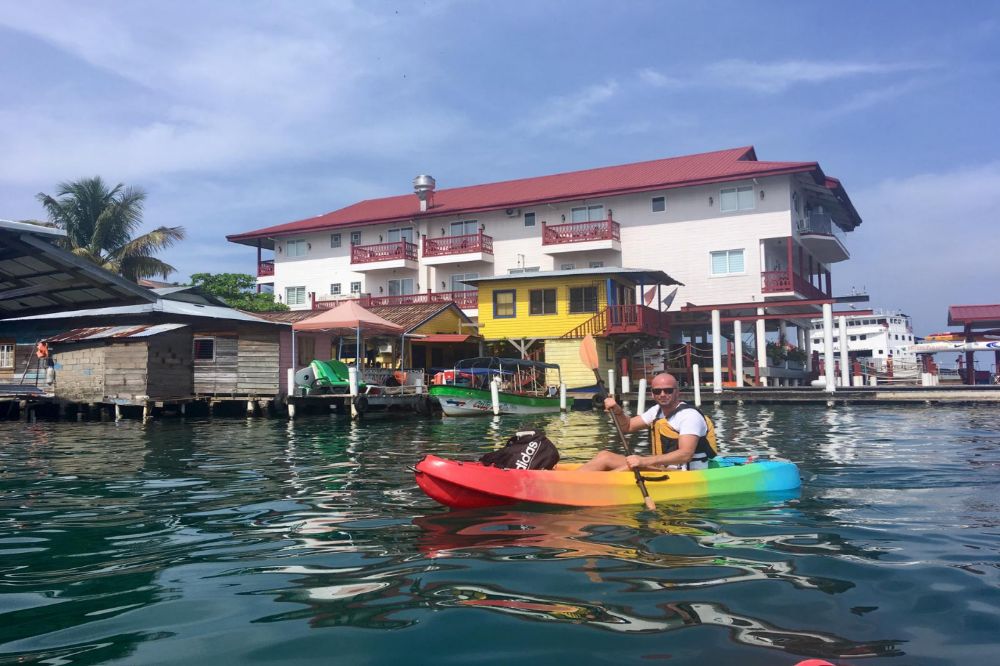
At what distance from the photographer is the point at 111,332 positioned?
1028 inches

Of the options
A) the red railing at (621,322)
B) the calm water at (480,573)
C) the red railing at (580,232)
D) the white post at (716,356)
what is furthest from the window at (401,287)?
the calm water at (480,573)

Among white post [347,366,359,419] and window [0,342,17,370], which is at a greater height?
window [0,342,17,370]

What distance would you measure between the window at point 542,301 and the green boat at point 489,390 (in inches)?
152

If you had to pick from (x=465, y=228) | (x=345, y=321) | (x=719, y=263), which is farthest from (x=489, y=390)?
(x=465, y=228)

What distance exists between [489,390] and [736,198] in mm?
17581

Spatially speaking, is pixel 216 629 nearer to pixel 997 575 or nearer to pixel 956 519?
pixel 997 575

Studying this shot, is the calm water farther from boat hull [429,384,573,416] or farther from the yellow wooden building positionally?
the yellow wooden building

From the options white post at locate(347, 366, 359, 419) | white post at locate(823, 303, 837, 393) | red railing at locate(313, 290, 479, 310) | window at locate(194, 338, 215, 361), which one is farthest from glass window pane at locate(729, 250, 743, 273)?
window at locate(194, 338, 215, 361)

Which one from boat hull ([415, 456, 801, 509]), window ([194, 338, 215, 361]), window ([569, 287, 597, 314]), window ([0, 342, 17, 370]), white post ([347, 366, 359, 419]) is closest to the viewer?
boat hull ([415, 456, 801, 509])

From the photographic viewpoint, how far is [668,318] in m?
35.6

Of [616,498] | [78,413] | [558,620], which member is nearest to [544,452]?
[616,498]

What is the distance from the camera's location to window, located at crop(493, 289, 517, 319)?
116 feet

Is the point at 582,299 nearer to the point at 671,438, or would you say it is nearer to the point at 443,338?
the point at 443,338

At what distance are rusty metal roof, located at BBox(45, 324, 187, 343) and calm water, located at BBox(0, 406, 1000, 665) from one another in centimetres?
1513
